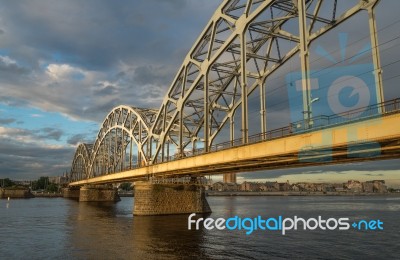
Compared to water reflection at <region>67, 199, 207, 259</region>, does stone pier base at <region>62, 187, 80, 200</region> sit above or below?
above

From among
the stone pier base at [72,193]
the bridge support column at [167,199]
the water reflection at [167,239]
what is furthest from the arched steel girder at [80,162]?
the water reflection at [167,239]

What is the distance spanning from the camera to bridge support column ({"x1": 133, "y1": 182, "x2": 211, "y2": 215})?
5256 cm

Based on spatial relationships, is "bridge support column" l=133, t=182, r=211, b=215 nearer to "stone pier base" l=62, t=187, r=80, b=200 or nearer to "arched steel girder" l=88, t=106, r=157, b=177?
"arched steel girder" l=88, t=106, r=157, b=177

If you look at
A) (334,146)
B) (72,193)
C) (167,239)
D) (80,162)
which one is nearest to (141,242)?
(167,239)

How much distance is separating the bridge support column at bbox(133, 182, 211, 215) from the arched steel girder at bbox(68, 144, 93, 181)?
10603cm

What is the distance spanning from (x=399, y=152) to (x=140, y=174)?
137ft

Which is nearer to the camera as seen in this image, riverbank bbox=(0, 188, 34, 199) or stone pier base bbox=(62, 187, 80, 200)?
riverbank bbox=(0, 188, 34, 199)

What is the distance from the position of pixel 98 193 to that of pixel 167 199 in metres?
73.6

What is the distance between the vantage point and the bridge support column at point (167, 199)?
5256 centimetres

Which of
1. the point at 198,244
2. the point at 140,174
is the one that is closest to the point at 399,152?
the point at 198,244

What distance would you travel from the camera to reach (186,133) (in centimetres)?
6475

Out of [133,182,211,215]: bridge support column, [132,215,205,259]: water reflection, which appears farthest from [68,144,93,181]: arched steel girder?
[132,215,205,259]: water reflection

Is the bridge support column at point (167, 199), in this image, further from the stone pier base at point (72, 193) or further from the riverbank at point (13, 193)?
the riverbank at point (13, 193)

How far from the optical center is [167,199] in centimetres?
5356
